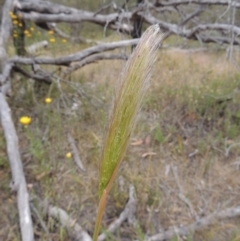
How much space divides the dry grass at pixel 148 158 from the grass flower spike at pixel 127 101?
0.89 metres

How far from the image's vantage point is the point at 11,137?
1.54 m

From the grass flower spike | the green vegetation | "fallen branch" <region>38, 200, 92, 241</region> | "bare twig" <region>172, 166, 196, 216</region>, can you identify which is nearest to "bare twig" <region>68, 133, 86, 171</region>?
the green vegetation

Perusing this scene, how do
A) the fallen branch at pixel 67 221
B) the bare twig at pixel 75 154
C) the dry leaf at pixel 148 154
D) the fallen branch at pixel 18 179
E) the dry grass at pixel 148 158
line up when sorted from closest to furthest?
the fallen branch at pixel 18 179 → the fallen branch at pixel 67 221 → the dry grass at pixel 148 158 → the bare twig at pixel 75 154 → the dry leaf at pixel 148 154

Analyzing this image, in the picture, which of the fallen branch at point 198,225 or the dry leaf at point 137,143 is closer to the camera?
the fallen branch at point 198,225

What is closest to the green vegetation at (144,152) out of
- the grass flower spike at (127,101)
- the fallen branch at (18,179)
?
the fallen branch at (18,179)

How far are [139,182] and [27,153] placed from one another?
29.5 inches

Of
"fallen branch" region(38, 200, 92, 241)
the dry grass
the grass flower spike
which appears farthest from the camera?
the dry grass

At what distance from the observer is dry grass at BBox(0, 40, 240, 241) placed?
154cm

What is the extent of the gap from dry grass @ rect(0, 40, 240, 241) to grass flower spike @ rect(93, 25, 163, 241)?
35.1 inches

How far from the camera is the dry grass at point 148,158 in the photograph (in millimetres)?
1535

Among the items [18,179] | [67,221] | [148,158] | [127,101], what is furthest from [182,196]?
[127,101]

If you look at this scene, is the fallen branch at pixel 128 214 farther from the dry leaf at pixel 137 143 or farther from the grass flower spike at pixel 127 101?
the grass flower spike at pixel 127 101

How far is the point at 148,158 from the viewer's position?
1.93 m

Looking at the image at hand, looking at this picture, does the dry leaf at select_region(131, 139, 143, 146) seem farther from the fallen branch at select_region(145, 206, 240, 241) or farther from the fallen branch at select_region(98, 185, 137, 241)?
the fallen branch at select_region(145, 206, 240, 241)
